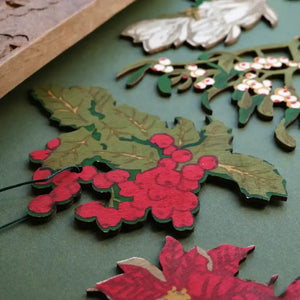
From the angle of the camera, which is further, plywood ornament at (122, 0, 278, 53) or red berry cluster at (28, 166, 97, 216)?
plywood ornament at (122, 0, 278, 53)

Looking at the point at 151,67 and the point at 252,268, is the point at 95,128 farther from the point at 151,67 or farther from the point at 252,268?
the point at 252,268

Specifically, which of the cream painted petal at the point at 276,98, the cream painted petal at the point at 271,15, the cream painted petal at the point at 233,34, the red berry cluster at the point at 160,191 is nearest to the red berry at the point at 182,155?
the red berry cluster at the point at 160,191

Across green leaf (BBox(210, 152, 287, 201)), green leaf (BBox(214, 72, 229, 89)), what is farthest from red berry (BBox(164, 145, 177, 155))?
green leaf (BBox(214, 72, 229, 89))

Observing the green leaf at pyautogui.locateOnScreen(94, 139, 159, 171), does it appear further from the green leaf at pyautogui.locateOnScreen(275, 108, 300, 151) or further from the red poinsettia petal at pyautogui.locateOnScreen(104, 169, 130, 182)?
the green leaf at pyautogui.locateOnScreen(275, 108, 300, 151)

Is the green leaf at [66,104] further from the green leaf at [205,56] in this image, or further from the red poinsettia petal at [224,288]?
the red poinsettia petal at [224,288]

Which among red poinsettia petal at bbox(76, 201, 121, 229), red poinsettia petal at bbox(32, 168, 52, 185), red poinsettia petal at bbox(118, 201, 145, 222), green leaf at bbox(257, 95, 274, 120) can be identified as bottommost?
green leaf at bbox(257, 95, 274, 120)

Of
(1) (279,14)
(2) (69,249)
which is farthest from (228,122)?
(1) (279,14)

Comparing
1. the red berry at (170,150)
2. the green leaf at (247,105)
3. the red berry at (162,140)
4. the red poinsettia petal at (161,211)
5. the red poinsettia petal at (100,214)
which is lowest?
the green leaf at (247,105)
